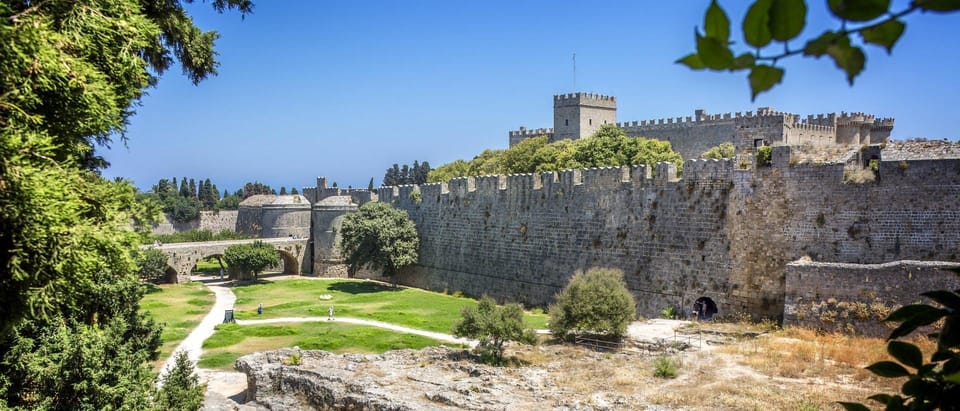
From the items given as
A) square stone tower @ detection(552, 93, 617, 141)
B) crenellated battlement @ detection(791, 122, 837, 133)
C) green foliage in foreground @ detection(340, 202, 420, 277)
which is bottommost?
green foliage in foreground @ detection(340, 202, 420, 277)

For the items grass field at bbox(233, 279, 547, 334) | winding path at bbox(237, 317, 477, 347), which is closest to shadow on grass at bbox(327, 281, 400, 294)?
grass field at bbox(233, 279, 547, 334)

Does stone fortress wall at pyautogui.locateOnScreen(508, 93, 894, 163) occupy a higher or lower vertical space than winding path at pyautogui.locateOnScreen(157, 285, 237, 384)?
higher

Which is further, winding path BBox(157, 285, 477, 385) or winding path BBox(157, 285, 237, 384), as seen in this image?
winding path BBox(157, 285, 477, 385)

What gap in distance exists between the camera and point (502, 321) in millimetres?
15141

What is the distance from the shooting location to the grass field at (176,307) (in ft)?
67.1

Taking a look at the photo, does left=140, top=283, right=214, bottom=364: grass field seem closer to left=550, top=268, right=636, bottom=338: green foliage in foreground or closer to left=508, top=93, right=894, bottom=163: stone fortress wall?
left=550, top=268, right=636, bottom=338: green foliage in foreground

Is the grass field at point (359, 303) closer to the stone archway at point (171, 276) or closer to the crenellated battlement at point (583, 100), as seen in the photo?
the stone archway at point (171, 276)

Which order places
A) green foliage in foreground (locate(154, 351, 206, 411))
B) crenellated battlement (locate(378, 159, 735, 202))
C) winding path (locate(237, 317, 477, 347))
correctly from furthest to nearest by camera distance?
winding path (locate(237, 317, 477, 347))
crenellated battlement (locate(378, 159, 735, 202))
green foliage in foreground (locate(154, 351, 206, 411))

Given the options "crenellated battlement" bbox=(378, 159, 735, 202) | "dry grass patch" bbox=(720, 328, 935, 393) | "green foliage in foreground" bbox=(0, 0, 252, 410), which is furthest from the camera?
"crenellated battlement" bbox=(378, 159, 735, 202)

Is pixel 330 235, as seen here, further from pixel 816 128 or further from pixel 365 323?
pixel 816 128

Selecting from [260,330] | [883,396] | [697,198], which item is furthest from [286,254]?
[883,396]

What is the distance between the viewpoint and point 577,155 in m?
33.5

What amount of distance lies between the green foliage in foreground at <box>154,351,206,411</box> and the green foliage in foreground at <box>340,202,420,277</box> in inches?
674

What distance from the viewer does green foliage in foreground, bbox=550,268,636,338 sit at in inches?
632
